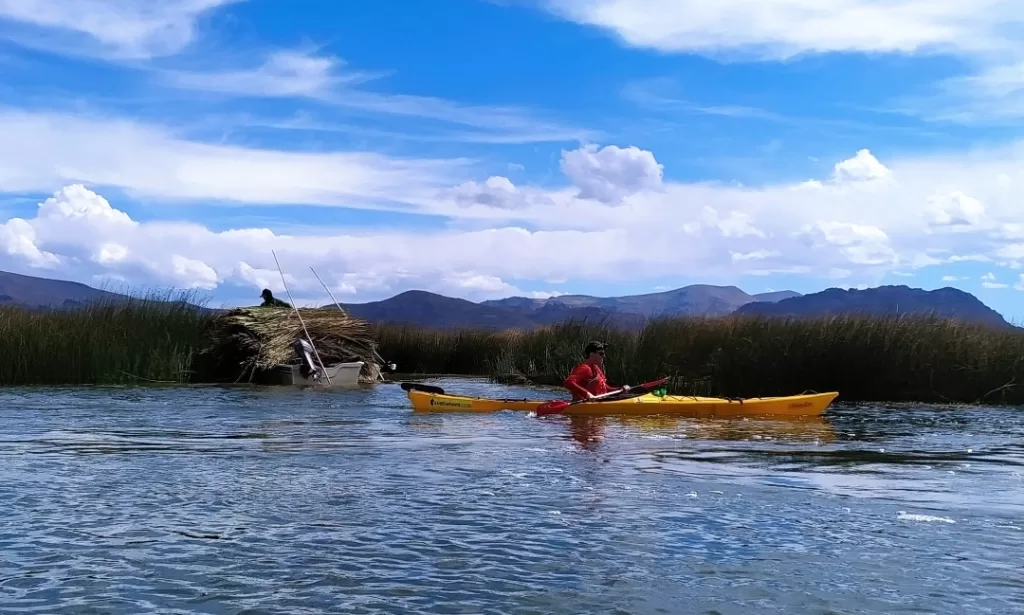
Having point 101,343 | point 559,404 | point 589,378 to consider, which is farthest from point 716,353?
point 101,343

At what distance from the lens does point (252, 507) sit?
26.0ft

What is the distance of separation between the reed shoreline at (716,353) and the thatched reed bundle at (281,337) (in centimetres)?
66

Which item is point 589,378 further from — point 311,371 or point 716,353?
point 311,371

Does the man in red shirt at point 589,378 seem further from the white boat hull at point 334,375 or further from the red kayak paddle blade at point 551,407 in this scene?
the white boat hull at point 334,375

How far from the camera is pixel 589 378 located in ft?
55.4

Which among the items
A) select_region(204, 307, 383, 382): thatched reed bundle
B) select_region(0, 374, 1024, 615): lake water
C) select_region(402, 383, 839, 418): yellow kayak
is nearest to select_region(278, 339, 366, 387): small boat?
select_region(204, 307, 383, 382): thatched reed bundle

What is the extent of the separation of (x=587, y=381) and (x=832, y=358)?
6.03 meters

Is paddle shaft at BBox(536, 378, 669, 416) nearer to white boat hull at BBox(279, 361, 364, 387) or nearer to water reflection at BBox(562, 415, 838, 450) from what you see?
water reflection at BBox(562, 415, 838, 450)

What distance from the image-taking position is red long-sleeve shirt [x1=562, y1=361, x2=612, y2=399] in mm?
16609

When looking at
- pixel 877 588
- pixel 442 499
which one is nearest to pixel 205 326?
pixel 442 499

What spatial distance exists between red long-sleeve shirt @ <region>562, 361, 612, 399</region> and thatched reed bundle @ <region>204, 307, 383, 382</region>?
1040cm

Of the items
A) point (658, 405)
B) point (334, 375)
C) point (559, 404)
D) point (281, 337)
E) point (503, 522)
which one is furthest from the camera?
point (281, 337)

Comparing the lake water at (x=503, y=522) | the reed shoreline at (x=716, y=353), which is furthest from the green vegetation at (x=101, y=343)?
the lake water at (x=503, y=522)

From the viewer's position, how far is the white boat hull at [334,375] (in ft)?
80.9
